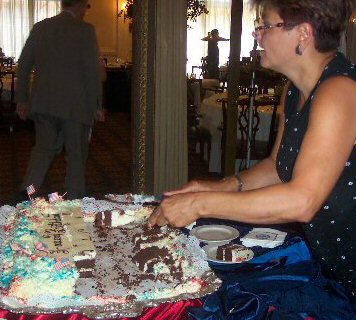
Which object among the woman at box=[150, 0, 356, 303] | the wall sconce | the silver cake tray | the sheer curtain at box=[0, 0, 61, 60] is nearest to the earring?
the woman at box=[150, 0, 356, 303]

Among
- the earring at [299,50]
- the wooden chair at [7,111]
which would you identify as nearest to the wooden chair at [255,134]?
the earring at [299,50]

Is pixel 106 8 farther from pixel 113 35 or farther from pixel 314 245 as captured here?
pixel 314 245

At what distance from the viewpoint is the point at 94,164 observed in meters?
5.71

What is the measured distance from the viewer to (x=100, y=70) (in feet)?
12.0

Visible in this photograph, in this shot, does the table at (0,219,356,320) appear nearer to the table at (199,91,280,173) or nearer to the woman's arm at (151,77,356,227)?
the woman's arm at (151,77,356,227)

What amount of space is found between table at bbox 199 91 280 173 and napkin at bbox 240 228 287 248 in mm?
3139

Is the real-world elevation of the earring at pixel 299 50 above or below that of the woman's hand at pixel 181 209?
above

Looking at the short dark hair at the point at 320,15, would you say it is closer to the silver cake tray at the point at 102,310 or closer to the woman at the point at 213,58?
the silver cake tray at the point at 102,310

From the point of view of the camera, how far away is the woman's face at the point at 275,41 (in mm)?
1378

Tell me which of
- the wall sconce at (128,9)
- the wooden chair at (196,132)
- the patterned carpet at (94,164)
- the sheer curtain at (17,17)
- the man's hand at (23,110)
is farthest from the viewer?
the sheer curtain at (17,17)

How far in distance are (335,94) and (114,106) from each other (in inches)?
337

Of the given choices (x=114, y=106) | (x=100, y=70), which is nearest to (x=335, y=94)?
(x=100, y=70)

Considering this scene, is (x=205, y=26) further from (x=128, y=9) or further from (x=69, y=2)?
(x=69, y=2)

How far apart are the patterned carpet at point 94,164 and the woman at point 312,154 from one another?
124 inches
